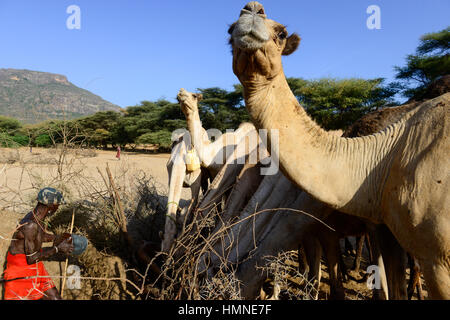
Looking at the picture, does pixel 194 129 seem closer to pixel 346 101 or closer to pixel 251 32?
pixel 251 32

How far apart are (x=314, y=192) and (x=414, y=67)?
2465cm

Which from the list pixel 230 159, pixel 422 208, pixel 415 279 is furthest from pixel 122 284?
pixel 415 279

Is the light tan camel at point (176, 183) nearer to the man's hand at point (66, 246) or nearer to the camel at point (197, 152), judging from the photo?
the camel at point (197, 152)

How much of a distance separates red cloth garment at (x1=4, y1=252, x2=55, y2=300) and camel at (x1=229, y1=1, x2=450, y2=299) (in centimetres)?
276

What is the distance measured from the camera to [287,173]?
8.17 feet

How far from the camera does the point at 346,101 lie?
25.1 meters

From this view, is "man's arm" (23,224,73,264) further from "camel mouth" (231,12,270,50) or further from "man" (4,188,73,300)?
"camel mouth" (231,12,270,50)

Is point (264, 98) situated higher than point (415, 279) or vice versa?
point (264, 98)

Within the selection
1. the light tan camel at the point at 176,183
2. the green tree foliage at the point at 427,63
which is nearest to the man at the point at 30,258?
the light tan camel at the point at 176,183

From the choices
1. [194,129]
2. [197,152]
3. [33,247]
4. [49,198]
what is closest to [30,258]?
[33,247]

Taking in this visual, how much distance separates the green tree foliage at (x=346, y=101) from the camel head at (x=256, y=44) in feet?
76.3

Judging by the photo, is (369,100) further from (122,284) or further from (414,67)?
(122,284)

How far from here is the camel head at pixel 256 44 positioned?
2.12 metres
